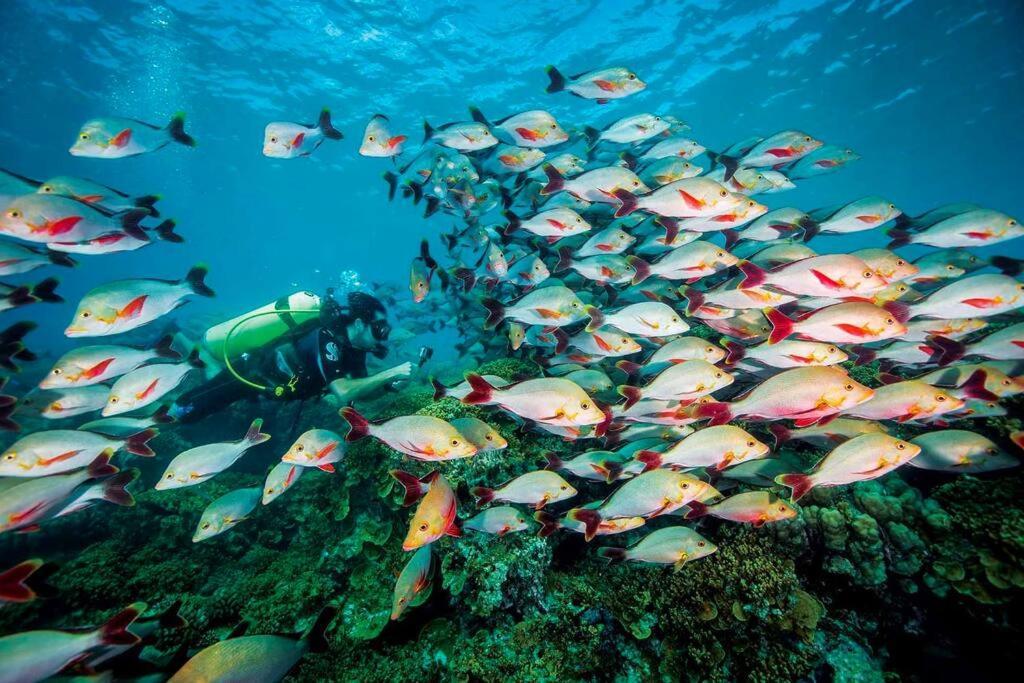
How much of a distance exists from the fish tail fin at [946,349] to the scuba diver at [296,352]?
731 cm

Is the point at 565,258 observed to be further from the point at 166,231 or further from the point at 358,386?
the point at 358,386

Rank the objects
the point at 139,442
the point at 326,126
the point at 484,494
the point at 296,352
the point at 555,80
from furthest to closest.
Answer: the point at 296,352, the point at 555,80, the point at 326,126, the point at 139,442, the point at 484,494

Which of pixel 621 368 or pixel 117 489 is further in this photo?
pixel 621 368

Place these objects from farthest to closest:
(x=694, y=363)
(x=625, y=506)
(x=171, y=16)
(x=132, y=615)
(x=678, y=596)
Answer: (x=171, y=16) < (x=678, y=596) < (x=694, y=363) < (x=625, y=506) < (x=132, y=615)

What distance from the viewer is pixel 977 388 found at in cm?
324

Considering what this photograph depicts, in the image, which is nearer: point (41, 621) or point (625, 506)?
point (625, 506)

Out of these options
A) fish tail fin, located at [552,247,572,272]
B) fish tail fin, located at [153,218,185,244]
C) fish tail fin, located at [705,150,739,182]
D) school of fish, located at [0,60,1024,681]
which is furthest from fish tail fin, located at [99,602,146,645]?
fish tail fin, located at [705,150,739,182]

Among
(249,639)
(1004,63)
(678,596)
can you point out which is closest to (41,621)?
(249,639)

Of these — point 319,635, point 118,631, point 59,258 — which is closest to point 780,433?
point 319,635

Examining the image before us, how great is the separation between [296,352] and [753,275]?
6.66 meters

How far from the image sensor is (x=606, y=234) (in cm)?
483

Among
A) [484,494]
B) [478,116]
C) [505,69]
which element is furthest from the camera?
[505,69]

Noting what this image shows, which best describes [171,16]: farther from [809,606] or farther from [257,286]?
[257,286]

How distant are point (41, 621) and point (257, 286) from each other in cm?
15330
